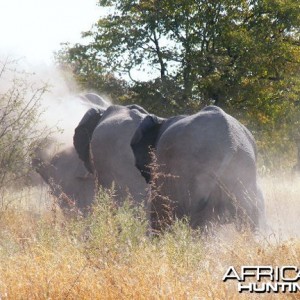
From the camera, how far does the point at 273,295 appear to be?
5402 millimetres

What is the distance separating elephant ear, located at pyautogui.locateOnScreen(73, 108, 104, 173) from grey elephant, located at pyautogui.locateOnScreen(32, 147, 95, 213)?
0.48 meters

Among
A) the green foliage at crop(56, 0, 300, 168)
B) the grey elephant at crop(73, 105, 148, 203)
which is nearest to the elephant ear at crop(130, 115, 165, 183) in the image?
the grey elephant at crop(73, 105, 148, 203)

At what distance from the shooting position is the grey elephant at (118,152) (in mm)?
12125

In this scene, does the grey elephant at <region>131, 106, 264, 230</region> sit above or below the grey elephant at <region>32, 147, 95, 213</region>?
above

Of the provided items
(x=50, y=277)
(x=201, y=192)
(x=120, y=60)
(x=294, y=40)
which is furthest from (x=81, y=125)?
(x=294, y=40)

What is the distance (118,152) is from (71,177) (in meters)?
2.47

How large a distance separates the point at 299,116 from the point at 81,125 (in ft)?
52.5

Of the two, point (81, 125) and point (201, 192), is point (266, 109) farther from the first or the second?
point (201, 192)

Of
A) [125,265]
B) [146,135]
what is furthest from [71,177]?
[125,265]

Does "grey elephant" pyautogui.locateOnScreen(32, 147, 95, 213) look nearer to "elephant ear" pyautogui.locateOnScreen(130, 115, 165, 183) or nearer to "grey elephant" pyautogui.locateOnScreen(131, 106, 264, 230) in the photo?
"elephant ear" pyautogui.locateOnScreen(130, 115, 165, 183)

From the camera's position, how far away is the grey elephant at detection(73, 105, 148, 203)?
12125 mm

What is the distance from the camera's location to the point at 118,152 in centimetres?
1252

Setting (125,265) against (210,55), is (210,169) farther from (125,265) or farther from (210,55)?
(210,55)

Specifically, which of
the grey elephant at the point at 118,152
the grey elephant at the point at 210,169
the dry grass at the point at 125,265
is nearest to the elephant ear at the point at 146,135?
the grey elephant at the point at 118,152
